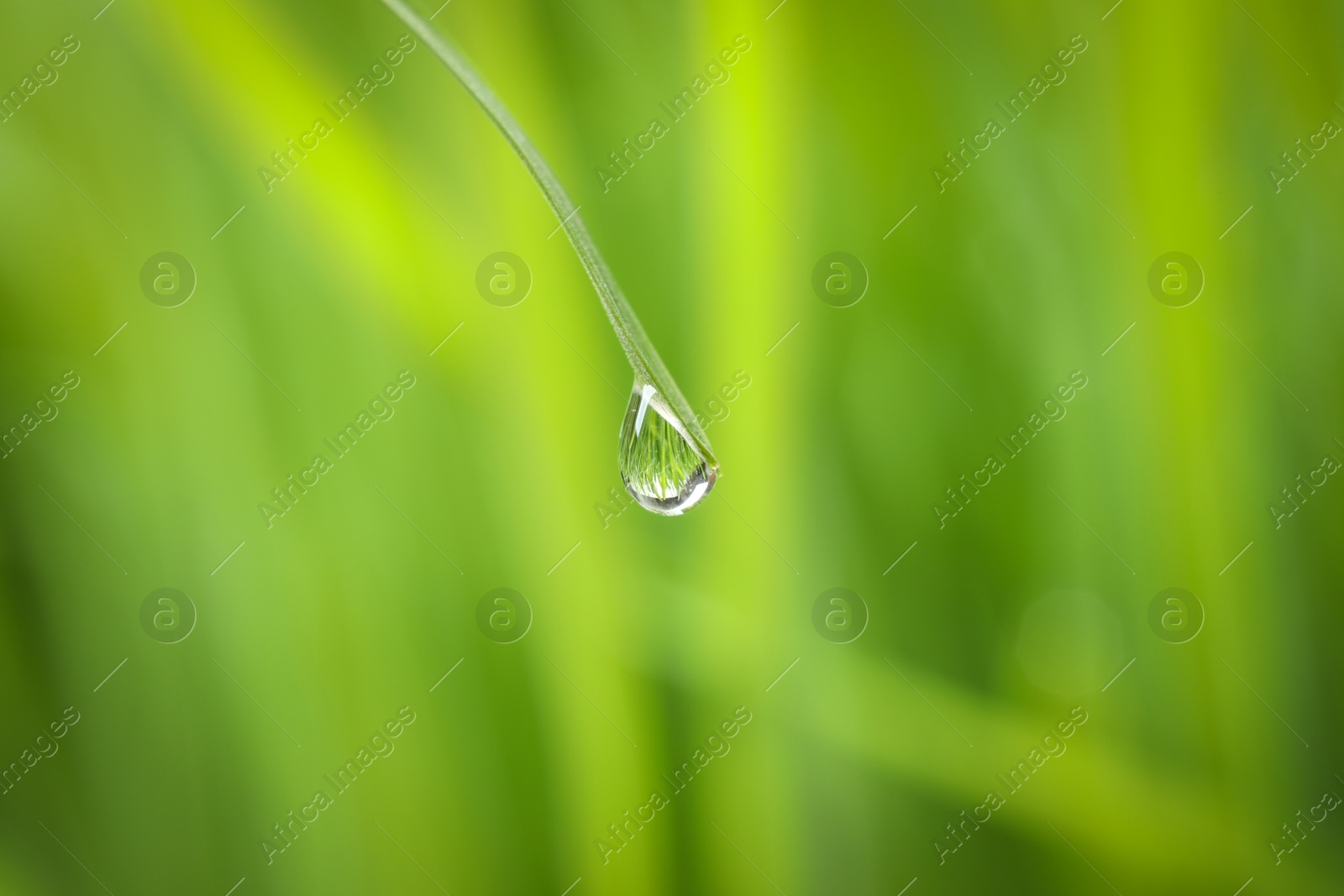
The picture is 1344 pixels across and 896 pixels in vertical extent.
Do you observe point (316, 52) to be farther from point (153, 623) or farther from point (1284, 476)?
point (1284, 476)

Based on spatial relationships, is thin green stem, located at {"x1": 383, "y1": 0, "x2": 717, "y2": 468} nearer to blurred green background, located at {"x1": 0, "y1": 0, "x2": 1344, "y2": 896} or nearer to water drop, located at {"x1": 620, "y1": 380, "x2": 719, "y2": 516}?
water drop, located at {"x1": 620, "y1": 380, "x2": 719, "y2": 516}

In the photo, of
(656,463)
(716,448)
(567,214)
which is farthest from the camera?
(716,448)

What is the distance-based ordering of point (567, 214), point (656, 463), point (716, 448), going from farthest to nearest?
point (716, 448) < point (656, 463) < point (567, 214)

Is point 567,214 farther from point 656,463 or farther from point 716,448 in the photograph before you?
point 716,448

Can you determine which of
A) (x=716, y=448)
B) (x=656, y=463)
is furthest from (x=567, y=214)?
(x=716, y=448)

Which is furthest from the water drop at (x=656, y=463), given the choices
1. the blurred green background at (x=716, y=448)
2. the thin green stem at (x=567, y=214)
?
the blurred green background at (x=716, y=448)

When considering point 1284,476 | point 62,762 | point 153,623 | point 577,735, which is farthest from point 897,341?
point 62,762

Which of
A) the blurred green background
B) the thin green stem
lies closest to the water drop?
the thin green stem
